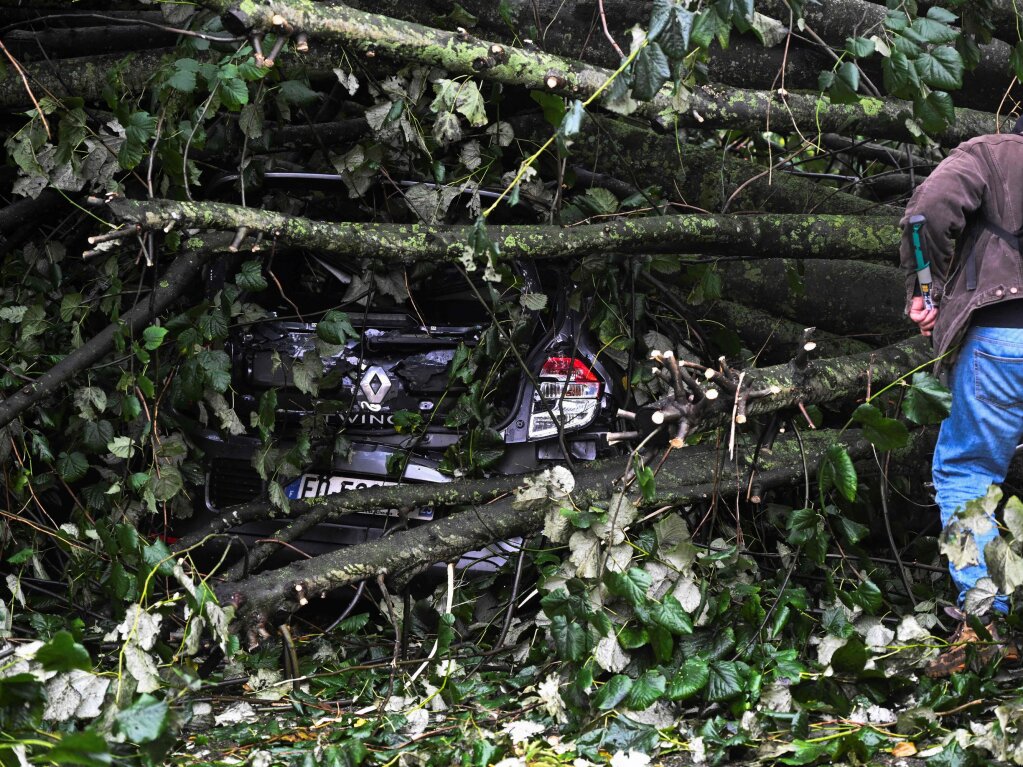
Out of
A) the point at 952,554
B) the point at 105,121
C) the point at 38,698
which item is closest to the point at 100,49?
the point at 105,121

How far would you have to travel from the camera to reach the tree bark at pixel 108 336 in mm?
3949

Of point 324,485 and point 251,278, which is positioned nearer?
point 251,278

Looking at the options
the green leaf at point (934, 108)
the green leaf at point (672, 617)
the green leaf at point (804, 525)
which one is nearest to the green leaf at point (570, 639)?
the green leaf at point (672, 617)

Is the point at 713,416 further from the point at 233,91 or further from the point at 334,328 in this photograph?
the point at 233,91

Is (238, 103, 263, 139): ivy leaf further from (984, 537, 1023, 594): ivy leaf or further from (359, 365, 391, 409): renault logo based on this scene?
(984, 537, 1023, 594): ivy leaf

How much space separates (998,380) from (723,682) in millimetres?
1345

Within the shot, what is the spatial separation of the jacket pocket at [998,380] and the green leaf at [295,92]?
2635mm

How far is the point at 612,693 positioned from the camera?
3.04 m

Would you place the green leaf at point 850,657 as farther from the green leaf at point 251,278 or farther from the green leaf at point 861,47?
the green leaf at point 251,278

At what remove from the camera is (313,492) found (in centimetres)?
451

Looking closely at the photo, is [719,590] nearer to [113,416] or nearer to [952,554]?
[952,554]

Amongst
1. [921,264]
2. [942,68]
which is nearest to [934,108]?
[942,68]

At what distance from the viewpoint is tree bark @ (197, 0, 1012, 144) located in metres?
3.20

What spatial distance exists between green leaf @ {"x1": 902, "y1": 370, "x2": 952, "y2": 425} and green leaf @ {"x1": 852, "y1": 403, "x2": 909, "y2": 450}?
0.09 meters
